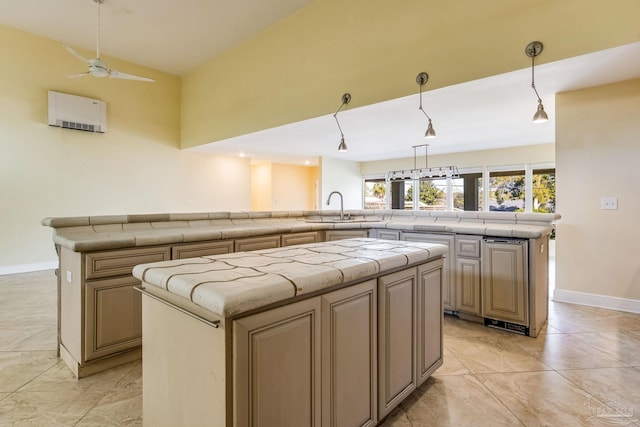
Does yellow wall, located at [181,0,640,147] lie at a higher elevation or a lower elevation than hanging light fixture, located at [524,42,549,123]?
higher

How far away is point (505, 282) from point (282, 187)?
764 centimetres

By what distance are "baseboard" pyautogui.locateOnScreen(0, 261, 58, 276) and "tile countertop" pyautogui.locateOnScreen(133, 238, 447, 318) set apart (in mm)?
5333

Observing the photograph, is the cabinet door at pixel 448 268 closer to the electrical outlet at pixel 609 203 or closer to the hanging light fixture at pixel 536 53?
the hanging light fixture at pixel 536 53

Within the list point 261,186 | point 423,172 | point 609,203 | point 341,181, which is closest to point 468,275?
point 609,203

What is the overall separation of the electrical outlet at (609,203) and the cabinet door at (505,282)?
4.73 feet

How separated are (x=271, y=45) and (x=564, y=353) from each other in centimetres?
480

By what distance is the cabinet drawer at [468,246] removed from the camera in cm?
277

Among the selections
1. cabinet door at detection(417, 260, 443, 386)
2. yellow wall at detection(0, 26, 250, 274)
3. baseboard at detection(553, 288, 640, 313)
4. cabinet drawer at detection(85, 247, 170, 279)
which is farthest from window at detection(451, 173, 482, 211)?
cabinet drawer at detection(85, 247, 170, 279)

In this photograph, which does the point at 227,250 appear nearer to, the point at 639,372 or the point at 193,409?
the point at 193,409

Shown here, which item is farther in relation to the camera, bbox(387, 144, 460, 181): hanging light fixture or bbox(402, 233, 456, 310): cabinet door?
bbox(387, 144, 460, 181): hanging light fixture

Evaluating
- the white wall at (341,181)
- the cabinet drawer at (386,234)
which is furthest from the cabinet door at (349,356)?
the white wall at (341,181)

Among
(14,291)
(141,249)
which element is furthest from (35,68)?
(141,249)

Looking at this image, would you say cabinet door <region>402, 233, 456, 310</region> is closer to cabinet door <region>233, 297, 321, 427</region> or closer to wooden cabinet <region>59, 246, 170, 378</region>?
cabinet door <region>233, 297, 321, 427</region>

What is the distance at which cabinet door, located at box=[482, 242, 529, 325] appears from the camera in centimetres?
255
